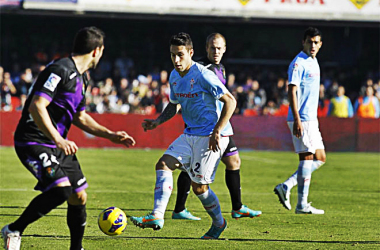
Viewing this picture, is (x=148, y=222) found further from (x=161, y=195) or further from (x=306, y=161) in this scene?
(x=306, y=161)

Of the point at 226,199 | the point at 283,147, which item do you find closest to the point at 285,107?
the point at 283,147

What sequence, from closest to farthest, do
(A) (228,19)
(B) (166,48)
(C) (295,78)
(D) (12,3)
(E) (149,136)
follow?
(C) (295,78), (E) (149,136), (D) (12,3), (A) (228,19), (B) (166,48)

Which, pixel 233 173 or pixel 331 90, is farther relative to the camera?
pixel 331 90

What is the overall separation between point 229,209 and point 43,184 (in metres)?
4.39

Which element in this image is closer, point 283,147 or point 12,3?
point 283,147

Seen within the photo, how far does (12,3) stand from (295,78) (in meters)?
20.3

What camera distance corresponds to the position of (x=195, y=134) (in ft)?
23.9

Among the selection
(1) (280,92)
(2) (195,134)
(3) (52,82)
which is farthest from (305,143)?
(1) (280,92)

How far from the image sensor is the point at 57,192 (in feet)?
18.6

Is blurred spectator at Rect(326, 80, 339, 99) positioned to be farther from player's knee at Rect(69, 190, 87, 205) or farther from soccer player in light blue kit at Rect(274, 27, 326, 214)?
player's knee at Rect(69, 190, 87, 205)

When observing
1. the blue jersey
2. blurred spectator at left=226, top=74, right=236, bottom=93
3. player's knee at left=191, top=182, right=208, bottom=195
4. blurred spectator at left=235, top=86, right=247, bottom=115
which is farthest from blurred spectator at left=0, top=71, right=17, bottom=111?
player's knee at left=191, top=182, right=208, bottom=195

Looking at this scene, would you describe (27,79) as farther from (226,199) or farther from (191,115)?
(191,115)

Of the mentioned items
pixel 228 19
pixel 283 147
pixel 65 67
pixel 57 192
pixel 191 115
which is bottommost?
pixel 283 147

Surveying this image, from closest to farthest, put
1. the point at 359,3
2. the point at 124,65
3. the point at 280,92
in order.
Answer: the point at 280,92
the point at 359,3
the point at 124,65
